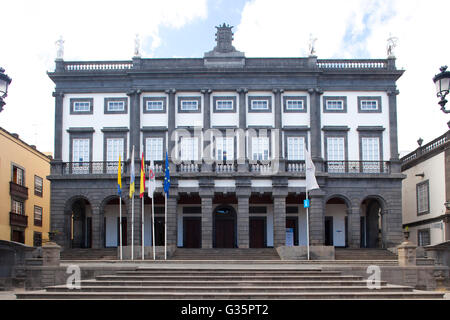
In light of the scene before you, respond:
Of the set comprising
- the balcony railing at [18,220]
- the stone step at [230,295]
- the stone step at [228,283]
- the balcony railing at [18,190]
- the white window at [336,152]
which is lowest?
the stone step at [230,295]

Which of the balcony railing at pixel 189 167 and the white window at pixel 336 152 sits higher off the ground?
the white window at pixel 336 152

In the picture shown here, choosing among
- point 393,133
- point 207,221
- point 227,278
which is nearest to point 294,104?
point 393,133

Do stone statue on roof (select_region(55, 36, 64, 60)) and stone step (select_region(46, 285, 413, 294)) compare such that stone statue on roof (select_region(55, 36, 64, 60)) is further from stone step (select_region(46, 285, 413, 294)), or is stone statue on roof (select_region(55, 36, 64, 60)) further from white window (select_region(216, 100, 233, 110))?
stone step (select_region(46, 285, 413, 294))

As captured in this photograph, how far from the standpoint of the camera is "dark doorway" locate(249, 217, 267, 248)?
3803 centimetres

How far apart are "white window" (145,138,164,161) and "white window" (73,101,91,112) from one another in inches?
170

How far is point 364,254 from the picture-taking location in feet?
108

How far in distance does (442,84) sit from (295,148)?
2198 centimetres

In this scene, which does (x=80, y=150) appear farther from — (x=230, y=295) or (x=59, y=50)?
(x=230, y=295)

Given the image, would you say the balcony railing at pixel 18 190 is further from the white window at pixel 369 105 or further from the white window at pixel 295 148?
the white window at pixel 369 105

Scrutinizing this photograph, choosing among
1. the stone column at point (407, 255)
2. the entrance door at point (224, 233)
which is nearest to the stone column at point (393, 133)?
the entrance door at point (224, 233)

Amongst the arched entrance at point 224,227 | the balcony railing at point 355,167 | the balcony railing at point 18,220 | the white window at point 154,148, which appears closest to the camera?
the balcony railing at point 355,167

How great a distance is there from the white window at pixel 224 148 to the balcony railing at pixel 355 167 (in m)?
5.82

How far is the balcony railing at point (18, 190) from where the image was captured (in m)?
40.6
